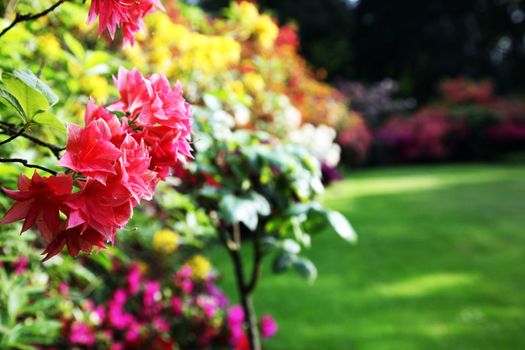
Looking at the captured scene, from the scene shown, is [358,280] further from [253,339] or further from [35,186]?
[35,186]

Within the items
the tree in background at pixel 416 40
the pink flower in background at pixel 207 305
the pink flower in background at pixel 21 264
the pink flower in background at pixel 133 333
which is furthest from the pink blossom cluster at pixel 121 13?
the tree in background at pixel 416 40

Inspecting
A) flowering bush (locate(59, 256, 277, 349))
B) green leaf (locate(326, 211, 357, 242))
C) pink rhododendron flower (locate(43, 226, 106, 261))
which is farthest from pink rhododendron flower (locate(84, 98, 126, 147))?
flowering bush (locate(59, 256, 277, 349))

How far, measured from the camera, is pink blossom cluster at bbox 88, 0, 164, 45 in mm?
712

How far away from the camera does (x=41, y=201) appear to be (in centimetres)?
60

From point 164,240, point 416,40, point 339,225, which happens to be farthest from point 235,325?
point 416,40

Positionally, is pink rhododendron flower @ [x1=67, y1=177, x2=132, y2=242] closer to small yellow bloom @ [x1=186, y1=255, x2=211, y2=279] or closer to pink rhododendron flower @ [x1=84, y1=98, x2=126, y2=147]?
pink rhododendron flower @ [x1=84, y1=98, x2=126, y2=147]

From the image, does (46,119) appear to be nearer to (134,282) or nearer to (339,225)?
(339,225)

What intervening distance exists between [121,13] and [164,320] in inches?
76.1

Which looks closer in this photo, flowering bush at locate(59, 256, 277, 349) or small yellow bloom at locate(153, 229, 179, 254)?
flowering bush at locate(59, 256, 277, 349)

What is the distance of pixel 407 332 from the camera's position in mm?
2838

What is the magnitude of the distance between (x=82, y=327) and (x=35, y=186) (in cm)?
157

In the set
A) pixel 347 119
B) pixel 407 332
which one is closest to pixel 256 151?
pixel 407 332

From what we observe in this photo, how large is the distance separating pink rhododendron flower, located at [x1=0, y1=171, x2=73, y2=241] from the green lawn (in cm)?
236

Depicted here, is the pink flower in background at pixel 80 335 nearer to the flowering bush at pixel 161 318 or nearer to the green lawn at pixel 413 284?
the flowering bush at pixel 161 318
